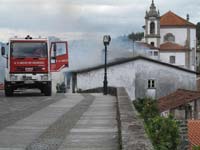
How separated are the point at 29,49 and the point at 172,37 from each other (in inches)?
5032

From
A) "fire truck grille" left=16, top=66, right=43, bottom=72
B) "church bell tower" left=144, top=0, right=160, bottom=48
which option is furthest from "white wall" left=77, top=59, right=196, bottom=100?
"church bell tower" left=144, top=0, right=160, bottom=48

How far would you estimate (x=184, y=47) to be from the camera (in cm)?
15100

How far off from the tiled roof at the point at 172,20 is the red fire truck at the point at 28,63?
12886 cm

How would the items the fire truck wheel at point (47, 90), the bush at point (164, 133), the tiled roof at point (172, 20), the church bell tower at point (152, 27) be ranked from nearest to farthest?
the bush at point (164, 133) → the fire truck wheel at point (47, 90) → the church bell tower at point (152, 27) → the tiled roof at point (172, 20)

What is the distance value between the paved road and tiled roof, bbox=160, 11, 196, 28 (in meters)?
138

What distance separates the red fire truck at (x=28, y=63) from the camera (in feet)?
100.0

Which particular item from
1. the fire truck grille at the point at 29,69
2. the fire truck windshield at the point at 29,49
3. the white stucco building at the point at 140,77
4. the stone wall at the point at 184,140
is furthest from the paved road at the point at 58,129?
the white stucco building at the point at 140,77

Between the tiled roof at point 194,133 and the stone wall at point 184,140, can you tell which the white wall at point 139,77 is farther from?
the stone wall at point 184,140

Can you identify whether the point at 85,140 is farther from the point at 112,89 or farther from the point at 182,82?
the point at 182,82

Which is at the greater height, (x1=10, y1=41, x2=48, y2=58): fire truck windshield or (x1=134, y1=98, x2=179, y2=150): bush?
(x1=10, y1=41, x2=48, y2=58): fire truck windshield

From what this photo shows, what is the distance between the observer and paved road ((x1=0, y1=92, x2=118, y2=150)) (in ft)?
39.7

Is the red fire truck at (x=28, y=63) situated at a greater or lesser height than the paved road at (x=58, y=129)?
greater

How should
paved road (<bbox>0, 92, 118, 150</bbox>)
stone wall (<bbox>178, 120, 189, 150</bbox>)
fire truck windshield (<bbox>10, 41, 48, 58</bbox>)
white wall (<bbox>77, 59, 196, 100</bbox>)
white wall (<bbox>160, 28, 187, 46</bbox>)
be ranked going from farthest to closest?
white wall (<bbox>160, 28, 187, 46</bbox>)
white wall (<bbox>77, 59, 196, 100</bbox>)
fire truck windshield (<bbox>10, 41, 48, 58</bbox>)
stone wall (<bbox>178, 120, 189, 150</bbox>)
paved road (<bbox>0, 92, 118, 150</bbox>)

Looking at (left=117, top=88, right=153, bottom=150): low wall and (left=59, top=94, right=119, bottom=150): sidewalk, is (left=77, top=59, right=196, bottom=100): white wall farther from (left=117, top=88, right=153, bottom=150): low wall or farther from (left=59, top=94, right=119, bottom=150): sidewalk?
(left=117, top=88, right=153, bottom=150): low wall
